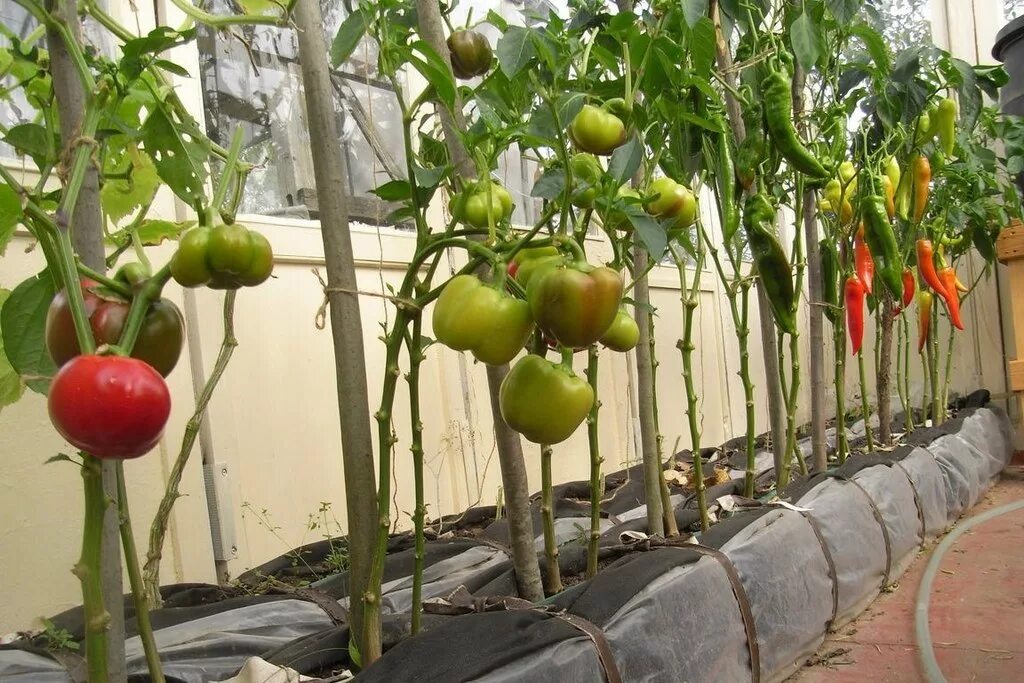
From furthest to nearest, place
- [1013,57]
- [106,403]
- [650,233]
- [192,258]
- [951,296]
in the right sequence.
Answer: [1013,57], [951,296], [650,233], [192,258], [106,403]

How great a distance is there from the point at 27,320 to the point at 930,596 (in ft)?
5.99

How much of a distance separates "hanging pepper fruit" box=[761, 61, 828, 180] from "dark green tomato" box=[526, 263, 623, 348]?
0.94 meters

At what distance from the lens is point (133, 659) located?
1.05 metres

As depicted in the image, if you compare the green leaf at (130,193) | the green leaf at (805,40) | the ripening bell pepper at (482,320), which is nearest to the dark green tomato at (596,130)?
the ripening bell pepper at (482,320)

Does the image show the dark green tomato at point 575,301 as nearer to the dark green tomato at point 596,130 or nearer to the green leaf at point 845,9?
the dark green tomato at point 596,130

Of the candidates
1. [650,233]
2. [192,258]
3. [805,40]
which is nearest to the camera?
[192,258]

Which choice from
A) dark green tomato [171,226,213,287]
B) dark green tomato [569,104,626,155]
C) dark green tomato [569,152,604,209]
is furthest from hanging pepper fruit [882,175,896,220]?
dark green tomato [171,226,213,287]

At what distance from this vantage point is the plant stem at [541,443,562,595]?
3.78 ft

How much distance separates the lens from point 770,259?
1.49 meters

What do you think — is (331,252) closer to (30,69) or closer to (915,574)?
(30,69)

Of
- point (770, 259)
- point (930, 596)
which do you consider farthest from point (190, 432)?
point (930, 596)

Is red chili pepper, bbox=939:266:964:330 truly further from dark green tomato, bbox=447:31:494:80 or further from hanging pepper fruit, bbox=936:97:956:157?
dark green tomato, bbox=447:31:494:80

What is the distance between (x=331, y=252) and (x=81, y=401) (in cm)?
45

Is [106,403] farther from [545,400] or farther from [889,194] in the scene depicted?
[889,194]
